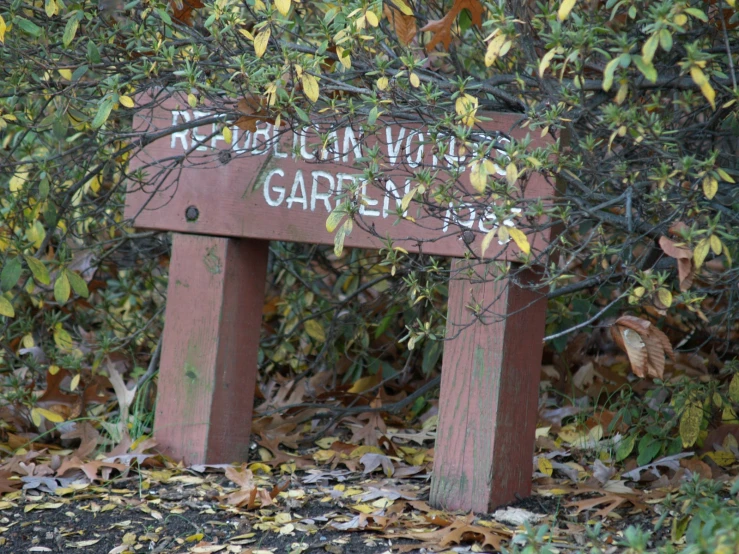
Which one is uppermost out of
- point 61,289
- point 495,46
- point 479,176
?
point 495,46

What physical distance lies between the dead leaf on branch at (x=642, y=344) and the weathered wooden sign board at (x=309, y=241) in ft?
1.12

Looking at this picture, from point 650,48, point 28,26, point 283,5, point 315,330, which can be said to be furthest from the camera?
point 315,330

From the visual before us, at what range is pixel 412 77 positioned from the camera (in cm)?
232

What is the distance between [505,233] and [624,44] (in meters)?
0.47

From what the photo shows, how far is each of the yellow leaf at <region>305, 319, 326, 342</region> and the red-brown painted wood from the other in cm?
105

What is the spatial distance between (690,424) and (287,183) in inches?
62.4

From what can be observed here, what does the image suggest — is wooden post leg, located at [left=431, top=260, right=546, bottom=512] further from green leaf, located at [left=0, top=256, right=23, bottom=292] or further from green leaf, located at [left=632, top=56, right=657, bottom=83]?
green leaf, located at [left=0, top=256, right=23, bottom=292]

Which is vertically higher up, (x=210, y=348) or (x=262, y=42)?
(x=262, y=42)

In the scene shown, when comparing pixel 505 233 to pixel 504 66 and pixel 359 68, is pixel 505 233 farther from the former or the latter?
pixel 504 66

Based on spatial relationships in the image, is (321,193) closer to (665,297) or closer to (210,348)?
(210,348)

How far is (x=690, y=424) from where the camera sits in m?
2.94

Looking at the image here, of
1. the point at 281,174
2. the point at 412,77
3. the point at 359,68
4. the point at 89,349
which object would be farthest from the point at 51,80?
the point at 89,349

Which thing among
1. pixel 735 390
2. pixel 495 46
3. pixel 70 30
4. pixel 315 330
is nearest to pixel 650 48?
pixel 495 46

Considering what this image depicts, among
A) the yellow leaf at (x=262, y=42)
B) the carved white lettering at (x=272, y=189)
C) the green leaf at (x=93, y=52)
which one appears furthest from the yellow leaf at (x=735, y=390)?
the green leaf at (x=93, y=52)
